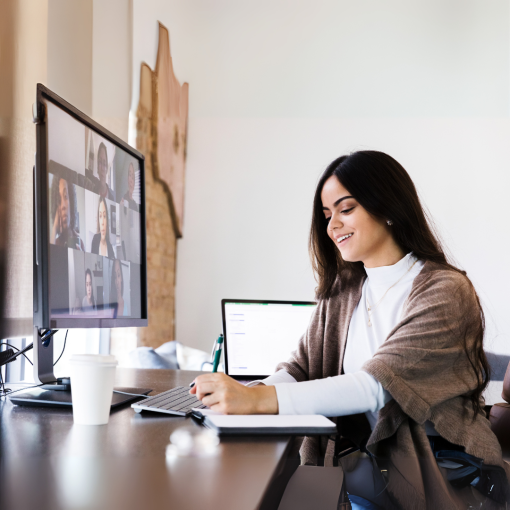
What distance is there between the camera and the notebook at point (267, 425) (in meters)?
0.70

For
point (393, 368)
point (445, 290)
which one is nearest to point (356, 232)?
point (445, 290)

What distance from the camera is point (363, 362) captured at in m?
1.23

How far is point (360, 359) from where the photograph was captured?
1232 millimetres

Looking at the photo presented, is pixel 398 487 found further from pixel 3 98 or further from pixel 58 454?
pixel 3 98

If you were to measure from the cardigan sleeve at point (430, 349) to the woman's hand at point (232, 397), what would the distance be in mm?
194

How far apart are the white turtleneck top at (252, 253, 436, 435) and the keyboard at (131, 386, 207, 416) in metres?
0.15

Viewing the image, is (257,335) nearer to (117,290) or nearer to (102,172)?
(117,290)

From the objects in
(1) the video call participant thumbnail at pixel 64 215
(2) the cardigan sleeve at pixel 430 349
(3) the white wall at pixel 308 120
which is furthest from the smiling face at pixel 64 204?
(3) the white wall at pixel 308 120

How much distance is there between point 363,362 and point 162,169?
233 centimetres

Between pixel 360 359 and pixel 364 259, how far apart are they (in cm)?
24

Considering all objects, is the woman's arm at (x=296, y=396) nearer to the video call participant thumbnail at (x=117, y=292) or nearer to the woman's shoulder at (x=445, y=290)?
the woman's shoulder at (x=445, y=290)

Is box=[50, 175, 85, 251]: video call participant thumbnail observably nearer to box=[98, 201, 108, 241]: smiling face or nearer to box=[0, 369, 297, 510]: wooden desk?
box=[98, 201, 108, 241]: smiling face

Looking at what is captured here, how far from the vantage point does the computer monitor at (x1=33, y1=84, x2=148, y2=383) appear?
0.86m

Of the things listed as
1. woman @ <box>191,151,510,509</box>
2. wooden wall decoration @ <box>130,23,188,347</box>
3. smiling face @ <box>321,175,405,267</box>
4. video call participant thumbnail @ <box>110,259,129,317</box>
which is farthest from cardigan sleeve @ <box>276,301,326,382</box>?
wooden wall decoration @ <box>130,23,188,347</box>
